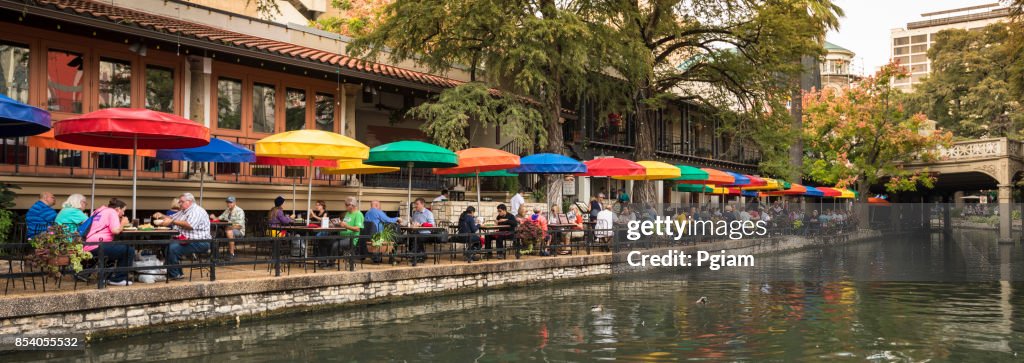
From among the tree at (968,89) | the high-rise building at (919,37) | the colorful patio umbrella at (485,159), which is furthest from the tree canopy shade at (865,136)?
the high-rise building at (919,37)

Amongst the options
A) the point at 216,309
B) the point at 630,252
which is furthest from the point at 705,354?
the point at 630,252

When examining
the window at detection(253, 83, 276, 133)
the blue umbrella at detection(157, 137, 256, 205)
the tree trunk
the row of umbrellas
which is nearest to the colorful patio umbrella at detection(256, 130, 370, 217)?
the row of umbrellas

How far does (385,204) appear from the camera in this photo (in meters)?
22.1

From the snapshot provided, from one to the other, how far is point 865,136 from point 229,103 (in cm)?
3412

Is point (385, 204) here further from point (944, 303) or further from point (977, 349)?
point (977, 349)

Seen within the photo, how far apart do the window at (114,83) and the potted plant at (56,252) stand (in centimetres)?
792

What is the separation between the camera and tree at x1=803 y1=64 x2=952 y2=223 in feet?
138

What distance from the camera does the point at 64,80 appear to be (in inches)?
647

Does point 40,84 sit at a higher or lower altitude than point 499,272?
higher

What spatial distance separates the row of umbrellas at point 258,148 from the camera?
11039 mm

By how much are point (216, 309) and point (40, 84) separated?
7.98m

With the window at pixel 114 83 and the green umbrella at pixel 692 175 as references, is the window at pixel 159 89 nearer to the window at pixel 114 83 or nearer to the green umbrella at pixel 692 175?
the window at pixel 114 83

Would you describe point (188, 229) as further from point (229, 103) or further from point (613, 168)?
point (613, 168)

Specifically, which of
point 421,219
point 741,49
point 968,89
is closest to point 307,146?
point 421,219
